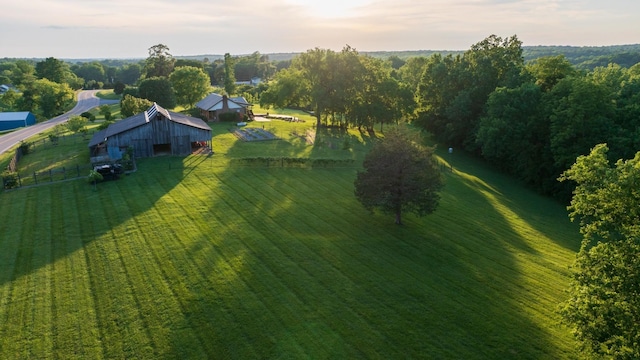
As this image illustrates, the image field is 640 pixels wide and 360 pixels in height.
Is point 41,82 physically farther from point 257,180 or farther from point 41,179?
point 257,180

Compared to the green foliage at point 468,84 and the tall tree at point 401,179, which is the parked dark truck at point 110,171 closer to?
the tall tree at point 401,179

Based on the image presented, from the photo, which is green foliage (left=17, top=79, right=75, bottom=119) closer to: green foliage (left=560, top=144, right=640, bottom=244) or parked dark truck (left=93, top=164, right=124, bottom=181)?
parked dark truck (left=93, top=164, right=124, bottom=181)

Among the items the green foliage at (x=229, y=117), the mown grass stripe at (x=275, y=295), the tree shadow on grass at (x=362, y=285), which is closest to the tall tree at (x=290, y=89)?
the green foliage at (x=229, y=117)

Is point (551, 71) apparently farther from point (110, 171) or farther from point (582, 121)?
point (110, 171)

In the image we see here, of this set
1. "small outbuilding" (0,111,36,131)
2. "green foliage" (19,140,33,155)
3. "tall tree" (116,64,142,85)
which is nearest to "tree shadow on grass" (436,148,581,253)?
"green foliage" (19,140,33,155)

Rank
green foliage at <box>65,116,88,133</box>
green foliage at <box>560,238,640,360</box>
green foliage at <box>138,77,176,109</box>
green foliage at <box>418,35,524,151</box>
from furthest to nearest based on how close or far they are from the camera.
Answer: green foliage at <box>138,77,176,109</box>
green foliage at <box>418,35,524,151</box>
green foliage at <box>65,116,88,133</box>
green foliage at <box>560,238,640,360</box>
